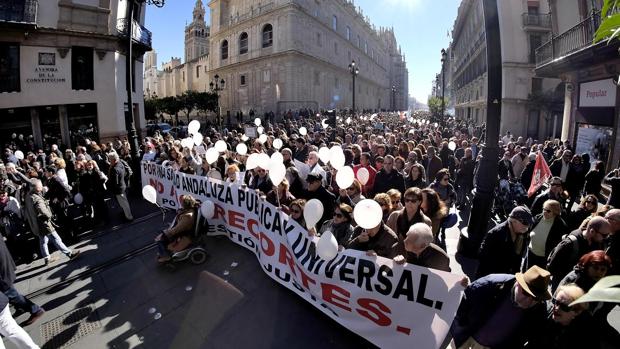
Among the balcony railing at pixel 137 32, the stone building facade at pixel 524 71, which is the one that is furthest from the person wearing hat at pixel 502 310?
the stone building facade at pixel 524 71

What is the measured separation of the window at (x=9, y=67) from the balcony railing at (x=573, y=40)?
2328 cm

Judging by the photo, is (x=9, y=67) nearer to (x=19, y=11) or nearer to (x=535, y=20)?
(x=19, y=11)

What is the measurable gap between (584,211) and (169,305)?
20.4 ft

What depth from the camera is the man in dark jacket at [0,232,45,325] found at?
4039 mm

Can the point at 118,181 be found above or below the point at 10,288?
above

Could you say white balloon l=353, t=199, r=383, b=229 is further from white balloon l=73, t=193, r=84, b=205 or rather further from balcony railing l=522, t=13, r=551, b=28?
balcony railing l=522, t=13, r=551, b=28

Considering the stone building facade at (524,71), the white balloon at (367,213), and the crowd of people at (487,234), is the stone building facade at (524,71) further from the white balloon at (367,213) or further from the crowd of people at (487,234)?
the white balloon at (367,213)

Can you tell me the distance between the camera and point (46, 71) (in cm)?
1673

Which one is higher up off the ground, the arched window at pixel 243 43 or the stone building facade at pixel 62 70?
the arched window at pixel 243 43

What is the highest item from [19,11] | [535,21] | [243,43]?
[243,43]

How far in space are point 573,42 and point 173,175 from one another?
14.3 meters

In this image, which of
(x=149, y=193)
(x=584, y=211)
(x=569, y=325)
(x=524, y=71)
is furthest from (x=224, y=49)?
(x=569, y=325)

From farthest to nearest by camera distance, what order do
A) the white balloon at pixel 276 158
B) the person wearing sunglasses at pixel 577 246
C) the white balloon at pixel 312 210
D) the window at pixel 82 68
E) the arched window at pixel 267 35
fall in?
the arched window at pixel 267 35 → the window at pixel 82 68 → the white balloon at pixel 276 158 → the white balloon at pixel 312 210 → the person wearing sunglasses at pixel 577 246

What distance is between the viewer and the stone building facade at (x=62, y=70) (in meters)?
15.8
